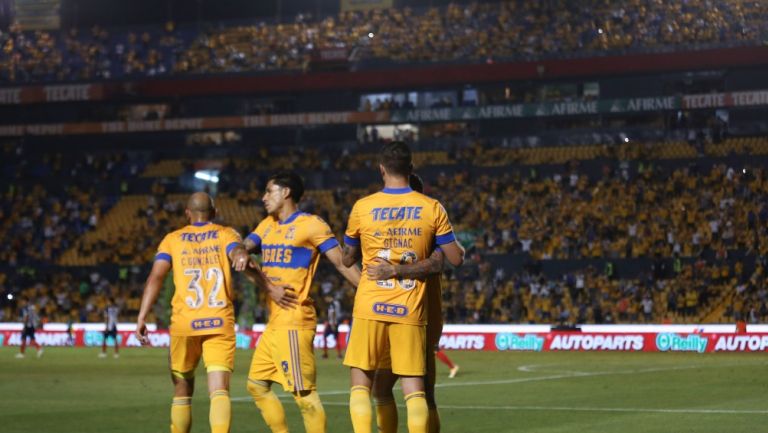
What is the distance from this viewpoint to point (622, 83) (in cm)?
6025

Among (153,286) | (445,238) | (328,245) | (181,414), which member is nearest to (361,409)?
(445,238)

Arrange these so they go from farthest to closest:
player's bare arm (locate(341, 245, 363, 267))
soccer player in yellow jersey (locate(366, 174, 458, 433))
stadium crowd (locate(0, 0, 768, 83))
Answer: stadium crowd (locate(0, 0, 768, 83))
player's bare arm (locate(341, 245, 363, 267))
soccer player in yellow jersey (locate(366, 174, 458, 433))

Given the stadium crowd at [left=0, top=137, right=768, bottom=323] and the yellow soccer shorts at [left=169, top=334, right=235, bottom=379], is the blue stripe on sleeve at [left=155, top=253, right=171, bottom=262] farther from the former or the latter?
the stadium crowd at [left=0, top=137, right=768, bottom=323]

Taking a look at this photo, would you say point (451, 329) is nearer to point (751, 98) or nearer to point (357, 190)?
point (357, 190)

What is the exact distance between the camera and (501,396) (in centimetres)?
2166

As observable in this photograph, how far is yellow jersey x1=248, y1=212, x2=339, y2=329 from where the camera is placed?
11.0 meters

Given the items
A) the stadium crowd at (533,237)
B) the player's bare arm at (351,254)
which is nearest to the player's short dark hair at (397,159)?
the player's bare arm at (351,254)

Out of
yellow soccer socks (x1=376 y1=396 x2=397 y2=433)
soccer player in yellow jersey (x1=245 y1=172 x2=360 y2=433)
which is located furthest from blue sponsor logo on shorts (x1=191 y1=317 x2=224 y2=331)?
yellow soccer socks (x1=376 y1=396 x2=397 y2=433)

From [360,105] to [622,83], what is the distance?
1380 cm

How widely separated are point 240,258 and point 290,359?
100 cm

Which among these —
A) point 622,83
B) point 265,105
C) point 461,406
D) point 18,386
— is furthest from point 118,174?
point 461,406

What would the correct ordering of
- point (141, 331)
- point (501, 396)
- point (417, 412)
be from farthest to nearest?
point (501, 396) → point (141, 331) → point (417, 412)

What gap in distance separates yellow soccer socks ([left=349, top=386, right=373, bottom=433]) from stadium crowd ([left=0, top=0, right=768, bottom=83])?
5032cm

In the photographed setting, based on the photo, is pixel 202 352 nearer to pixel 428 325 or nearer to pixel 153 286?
pixel 153 286
